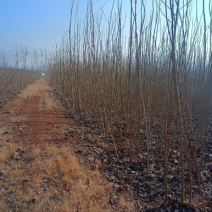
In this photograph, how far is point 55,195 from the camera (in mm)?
1897

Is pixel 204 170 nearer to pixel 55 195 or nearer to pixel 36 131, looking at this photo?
pixel 55 195

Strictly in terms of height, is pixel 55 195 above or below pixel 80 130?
below

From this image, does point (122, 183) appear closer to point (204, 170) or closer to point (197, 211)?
point (197, 211)

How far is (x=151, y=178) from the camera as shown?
7.22 ft

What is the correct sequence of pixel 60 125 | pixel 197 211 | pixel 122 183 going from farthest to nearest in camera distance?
pixel 60 125, pixel 122 183, pixel 197 211

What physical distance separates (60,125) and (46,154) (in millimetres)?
1591

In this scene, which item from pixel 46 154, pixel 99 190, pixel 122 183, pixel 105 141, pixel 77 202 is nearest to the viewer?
pixel 77 202

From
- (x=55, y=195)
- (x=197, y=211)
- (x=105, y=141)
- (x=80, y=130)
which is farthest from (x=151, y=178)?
(x=80, y=130)

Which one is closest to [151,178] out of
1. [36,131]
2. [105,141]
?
[105,141]

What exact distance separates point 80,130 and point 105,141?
833mm

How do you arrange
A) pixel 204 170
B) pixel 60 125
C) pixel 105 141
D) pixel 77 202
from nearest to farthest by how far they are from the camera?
pixel 77 202 → pixel 204 170 → pixel 105 141 → pixel 60 125

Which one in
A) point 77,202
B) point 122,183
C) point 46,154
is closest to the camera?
point 77,202

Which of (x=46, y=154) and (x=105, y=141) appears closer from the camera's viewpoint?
(x=46, y=154)

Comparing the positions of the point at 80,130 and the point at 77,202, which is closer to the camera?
the point at 77,202
